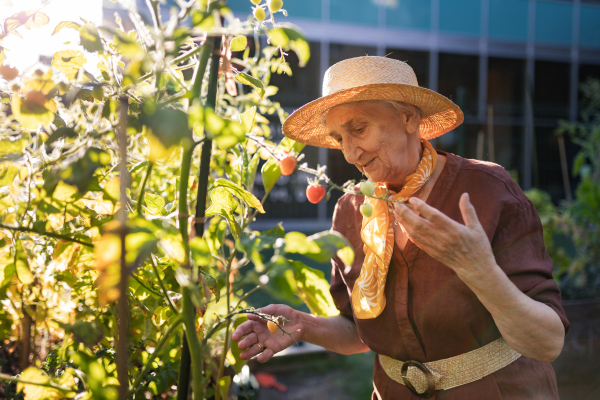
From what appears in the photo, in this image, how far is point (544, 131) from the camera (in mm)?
10594

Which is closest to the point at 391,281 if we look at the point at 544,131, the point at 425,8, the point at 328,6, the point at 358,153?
the point at 358,153

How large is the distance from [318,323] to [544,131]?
11.3 metres

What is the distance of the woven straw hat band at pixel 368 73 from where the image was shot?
1.22 m

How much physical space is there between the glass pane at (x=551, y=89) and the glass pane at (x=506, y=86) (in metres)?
0.37

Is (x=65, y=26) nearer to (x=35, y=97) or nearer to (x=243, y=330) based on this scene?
(x=35, y=97)

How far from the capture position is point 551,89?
34.6ft

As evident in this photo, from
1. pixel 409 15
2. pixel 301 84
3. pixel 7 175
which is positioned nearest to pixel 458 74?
pixel 409 15

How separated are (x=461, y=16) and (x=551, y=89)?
312 cm

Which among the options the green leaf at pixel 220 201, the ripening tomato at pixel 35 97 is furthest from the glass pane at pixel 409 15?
the ripening tomato at pixel 35 97

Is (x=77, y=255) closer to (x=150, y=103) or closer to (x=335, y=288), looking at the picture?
(x=150, y=103)

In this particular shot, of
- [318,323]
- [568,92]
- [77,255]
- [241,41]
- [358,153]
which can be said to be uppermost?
[568,92]

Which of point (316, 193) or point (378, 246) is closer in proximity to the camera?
point (316, 193)

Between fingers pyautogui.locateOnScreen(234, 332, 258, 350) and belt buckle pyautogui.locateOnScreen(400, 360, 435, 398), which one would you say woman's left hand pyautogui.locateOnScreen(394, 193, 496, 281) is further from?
fingers pyautogui.locateOnScreen(234, 332, 258, 350)

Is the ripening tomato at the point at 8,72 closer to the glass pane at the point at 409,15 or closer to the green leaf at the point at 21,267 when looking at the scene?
the green leaf at the point at 21,267
